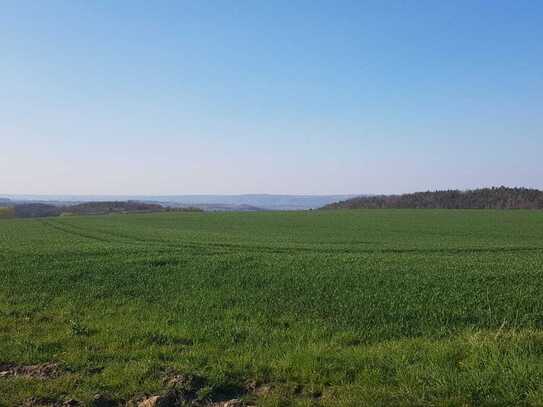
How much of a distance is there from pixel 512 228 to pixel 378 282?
3411 cm

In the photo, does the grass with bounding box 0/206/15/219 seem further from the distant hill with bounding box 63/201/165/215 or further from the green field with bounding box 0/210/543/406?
the green field with bounding box 0/210/543/406

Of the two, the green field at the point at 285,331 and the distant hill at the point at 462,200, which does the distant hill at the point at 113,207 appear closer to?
the distant hill at the point at 462,200

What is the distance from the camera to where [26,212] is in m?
114

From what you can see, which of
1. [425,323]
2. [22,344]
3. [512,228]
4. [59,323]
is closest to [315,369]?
[425,323]

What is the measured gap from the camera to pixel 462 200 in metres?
95.2

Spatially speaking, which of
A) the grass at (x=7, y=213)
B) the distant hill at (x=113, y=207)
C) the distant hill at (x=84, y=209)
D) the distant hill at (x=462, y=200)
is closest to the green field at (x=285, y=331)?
the distant hill at (x=462, y=200)

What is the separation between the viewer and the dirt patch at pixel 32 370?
728cm

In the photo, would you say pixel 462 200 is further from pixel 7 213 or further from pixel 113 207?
pixel 7 213

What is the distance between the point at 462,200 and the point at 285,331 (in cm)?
9209

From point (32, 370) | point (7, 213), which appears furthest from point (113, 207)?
point (32, 370)

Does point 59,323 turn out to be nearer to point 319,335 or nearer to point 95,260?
point 319,335

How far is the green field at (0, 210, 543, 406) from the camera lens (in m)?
6.51

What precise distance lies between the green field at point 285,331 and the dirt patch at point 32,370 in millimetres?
149

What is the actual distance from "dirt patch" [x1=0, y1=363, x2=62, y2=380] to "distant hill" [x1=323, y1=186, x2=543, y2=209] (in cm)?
8754
